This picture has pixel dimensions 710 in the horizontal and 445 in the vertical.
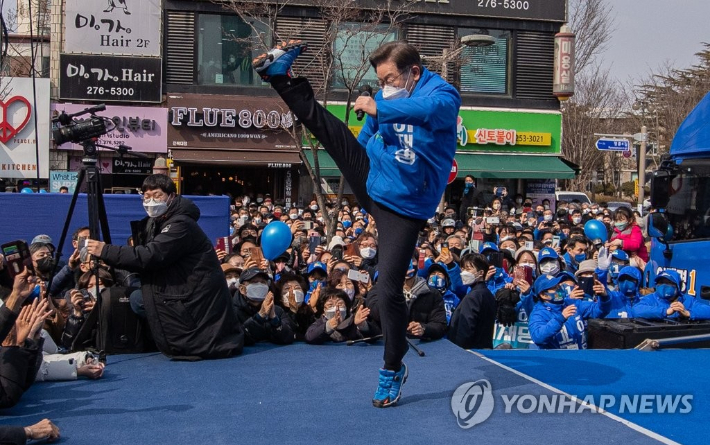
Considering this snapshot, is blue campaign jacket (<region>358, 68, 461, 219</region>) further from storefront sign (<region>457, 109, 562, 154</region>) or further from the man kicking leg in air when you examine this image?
storefront sign (<region>457, 109, 562, 154</region>)

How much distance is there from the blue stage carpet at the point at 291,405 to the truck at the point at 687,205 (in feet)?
10.2

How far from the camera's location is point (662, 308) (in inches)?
316

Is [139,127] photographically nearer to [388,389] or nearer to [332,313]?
[332,313]

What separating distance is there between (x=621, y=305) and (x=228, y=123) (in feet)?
55.2

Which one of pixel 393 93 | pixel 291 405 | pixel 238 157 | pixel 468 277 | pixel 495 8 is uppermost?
pixel 495 8

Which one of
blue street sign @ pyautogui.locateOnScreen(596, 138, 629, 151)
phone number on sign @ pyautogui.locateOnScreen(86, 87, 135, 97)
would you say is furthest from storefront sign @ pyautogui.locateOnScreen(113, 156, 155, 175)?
blue street sign @ pyautogui.locateOnScreen(596, 138, 629, 151)

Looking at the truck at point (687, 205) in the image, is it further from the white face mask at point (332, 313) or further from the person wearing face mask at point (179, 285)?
the person wearing face mask at point (179, 285)

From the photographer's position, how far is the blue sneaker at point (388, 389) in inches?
189

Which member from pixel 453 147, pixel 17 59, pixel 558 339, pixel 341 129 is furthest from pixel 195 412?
pixel 17 59

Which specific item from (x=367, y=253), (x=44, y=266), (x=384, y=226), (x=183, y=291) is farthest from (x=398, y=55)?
(x=367, y=253)

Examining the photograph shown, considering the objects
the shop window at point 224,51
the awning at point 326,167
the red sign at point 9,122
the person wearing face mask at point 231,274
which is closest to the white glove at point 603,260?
the person wearing face mask at point 231,274

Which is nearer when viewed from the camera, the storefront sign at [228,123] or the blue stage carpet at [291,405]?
the blue stage carpet at [291,405]

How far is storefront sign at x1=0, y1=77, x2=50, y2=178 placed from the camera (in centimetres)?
2244

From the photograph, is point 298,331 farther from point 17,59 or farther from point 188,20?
point 17,59
